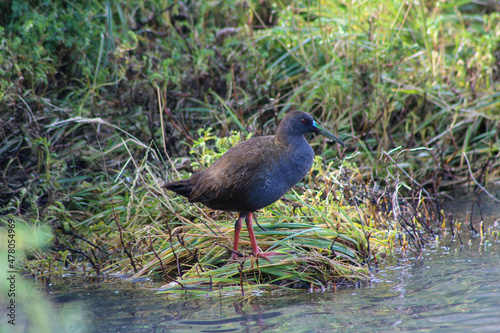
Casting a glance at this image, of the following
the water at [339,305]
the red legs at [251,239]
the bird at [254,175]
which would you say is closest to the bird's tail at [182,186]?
the bird at [254,175]

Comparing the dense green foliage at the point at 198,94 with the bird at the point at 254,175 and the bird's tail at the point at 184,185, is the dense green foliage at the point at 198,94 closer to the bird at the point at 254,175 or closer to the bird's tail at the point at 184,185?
the bird's tail at the point at 184,185

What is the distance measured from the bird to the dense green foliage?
0.75 metres

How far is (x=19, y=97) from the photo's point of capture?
17.6 ft

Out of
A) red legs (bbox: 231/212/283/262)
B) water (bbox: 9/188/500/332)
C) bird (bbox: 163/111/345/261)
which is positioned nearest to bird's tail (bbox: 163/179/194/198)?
bird (bbox: 163/111/345/261)

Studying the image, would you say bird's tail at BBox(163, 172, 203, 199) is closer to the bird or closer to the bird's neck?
the bird

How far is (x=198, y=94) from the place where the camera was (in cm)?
690

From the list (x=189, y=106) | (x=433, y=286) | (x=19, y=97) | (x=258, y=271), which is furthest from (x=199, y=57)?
(x=433, y=286)

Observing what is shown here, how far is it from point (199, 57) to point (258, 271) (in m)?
3.26

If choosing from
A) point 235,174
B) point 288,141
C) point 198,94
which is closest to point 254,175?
point 235,174

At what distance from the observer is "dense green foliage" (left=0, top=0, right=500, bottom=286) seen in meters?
5.50

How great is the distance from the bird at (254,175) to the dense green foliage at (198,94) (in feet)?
2.47

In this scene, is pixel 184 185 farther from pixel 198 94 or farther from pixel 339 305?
pixel 198 94

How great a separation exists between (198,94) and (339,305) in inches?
150

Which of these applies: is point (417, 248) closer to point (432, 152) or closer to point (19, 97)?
point (432, 152)
